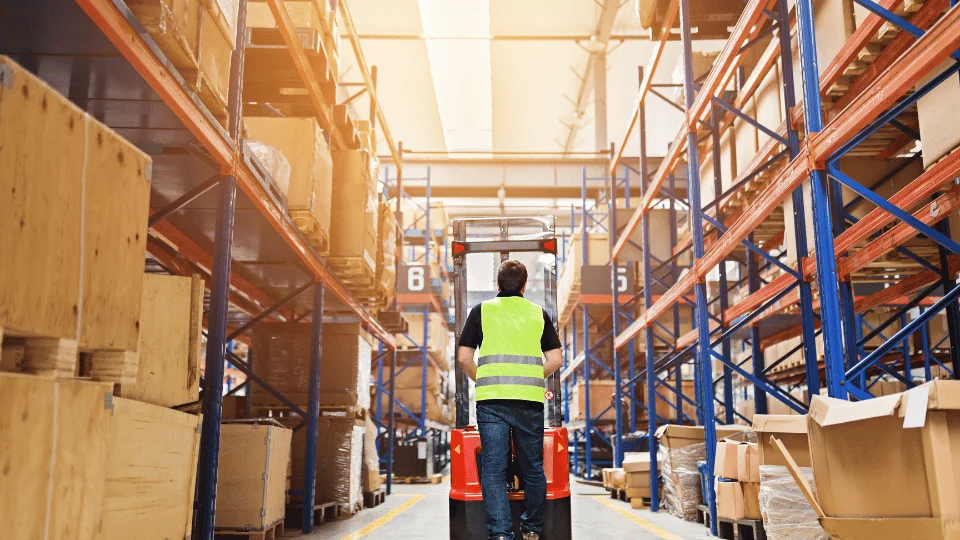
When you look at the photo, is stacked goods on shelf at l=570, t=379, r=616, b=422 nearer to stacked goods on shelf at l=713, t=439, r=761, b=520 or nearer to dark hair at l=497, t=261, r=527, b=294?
stacked goods on shelf at l=713, t=439, r=761, b=520

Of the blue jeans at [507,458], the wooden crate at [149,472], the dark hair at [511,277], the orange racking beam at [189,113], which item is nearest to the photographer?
the wooden crate at [149,472]

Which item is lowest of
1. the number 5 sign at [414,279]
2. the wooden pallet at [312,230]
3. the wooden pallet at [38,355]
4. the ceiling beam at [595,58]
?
the wooden pallet at [38,355]

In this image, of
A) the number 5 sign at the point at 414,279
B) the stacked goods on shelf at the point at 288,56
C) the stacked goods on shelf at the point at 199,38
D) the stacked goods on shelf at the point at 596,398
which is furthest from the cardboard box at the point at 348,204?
the stacked goods on shelf at the point at 596,398

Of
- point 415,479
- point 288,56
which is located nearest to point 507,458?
point 288,56

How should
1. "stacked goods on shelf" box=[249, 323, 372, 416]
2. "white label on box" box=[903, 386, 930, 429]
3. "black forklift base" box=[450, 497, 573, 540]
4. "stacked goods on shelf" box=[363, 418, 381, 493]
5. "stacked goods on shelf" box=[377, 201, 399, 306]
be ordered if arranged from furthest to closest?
"stacked goods on shelf" box=[377, 201, 399, 306], "stacked goods on shelf" box=[363, 418, 381, 493], "stacked goods on shelf" box=[249, 323, 372, 416], "black forklift base" box=[450, 497, 573, 540], "white label on box" box=[903, 386, 930, 429]

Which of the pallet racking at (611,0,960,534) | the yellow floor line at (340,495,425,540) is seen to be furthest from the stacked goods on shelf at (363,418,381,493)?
the pallet racking at (611,0,960,534)

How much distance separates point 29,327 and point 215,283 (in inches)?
112

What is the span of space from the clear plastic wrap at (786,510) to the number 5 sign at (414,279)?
11.7 m

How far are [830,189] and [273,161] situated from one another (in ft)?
14.8

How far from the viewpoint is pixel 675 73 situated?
59.2 feet

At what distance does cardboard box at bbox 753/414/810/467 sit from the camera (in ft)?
16.9

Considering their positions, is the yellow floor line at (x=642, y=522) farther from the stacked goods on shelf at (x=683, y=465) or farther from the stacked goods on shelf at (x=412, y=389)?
the stacked goods on shelf at (x=412, y=389)

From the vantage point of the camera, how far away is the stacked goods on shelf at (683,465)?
28.7ft

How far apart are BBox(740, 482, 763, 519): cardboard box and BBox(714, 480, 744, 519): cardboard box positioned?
0.03 metres
